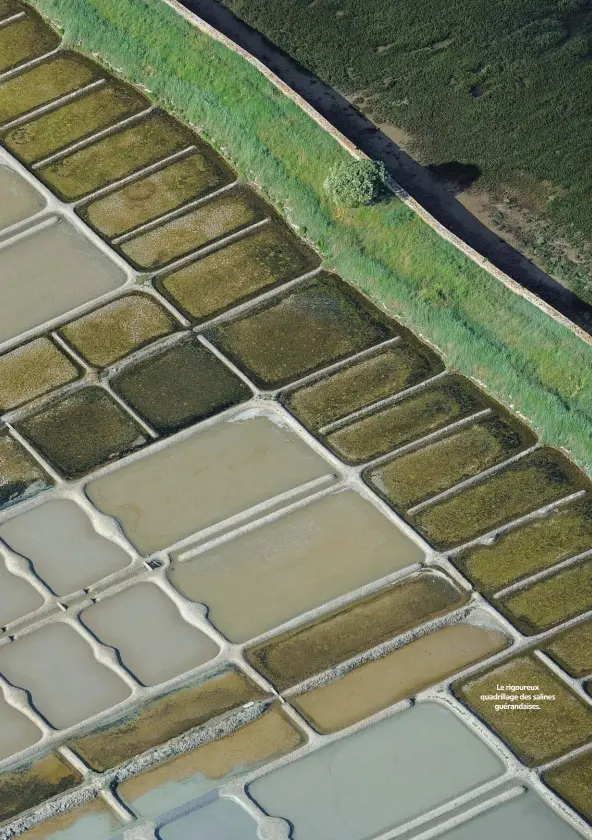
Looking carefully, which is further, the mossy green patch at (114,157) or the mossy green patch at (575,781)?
the mossy green patch at (114,157)

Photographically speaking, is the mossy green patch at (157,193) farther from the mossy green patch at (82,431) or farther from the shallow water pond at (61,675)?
the shallow water pond at (61,675)

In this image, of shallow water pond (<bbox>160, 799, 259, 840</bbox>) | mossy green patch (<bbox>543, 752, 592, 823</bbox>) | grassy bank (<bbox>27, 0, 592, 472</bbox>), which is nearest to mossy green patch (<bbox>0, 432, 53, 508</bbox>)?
shallow water pond (<bbox>160, 799, 259, 840</bbox>)

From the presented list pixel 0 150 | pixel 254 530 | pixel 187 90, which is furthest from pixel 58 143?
pixel 254 530

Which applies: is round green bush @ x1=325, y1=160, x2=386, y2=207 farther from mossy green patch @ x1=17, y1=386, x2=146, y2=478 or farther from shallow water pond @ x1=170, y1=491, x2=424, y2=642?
shallow water pond @ x1=170, y1=491, x2=424, y2=642

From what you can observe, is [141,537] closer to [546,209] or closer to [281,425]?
[281,425]

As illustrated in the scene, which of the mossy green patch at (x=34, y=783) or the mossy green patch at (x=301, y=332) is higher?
the mossy green patch at (x=301, y=332)

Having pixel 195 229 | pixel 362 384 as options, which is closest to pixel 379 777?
pixel 362 384

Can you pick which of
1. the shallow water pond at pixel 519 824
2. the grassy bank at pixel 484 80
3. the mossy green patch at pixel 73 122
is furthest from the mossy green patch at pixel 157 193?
the shallow water pond at pixel 519 824
